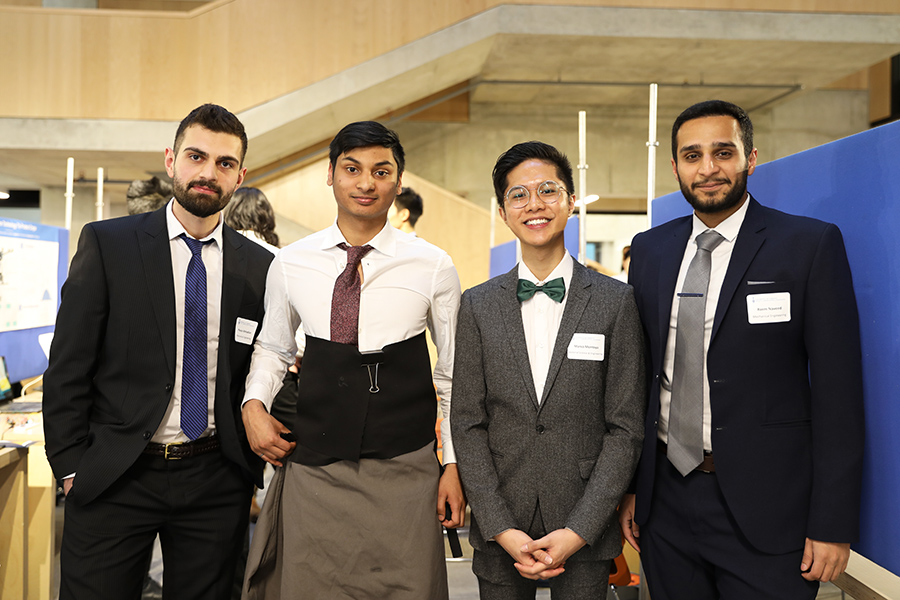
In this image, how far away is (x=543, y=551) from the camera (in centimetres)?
160

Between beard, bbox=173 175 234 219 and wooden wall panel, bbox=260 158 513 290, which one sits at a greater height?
wooden wall panel, bbox=260 158 513 290

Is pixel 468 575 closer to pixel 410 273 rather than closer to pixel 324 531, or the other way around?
pixel 324 531

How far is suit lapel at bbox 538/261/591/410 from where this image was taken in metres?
1.67

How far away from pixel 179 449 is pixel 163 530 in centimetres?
27

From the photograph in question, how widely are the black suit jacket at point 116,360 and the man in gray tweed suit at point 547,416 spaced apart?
767 millimetres

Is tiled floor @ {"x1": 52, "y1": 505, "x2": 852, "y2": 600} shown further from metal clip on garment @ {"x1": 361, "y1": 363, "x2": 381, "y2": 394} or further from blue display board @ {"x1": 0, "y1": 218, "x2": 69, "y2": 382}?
metal clip on garment @ {"x1": 361, "y1": 363, "x2": 381, "y2": 394}

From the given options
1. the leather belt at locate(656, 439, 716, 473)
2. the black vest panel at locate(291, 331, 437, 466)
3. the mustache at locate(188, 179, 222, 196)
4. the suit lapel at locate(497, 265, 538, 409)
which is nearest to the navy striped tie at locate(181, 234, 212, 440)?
the mustache at locate(188, 179, 222, 196)

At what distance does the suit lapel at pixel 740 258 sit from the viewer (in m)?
1.65

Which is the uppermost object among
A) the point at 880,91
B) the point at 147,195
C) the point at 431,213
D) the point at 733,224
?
the point at 880,91

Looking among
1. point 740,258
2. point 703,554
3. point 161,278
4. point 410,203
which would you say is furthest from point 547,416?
point 410,203

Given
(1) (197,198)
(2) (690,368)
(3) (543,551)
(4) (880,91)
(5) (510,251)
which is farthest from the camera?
(4) (880,91)

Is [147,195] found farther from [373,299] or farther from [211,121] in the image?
[373,299]

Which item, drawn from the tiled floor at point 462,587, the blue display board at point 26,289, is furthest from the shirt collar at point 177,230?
the blue display board at point 26,289

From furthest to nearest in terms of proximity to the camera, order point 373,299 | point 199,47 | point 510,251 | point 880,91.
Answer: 1. point 880,91
2. point 199,47
3. point 510,251
4. point 373,299
